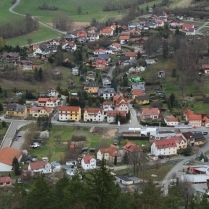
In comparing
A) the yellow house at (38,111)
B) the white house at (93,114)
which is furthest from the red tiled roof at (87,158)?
the yellow house at (38,111)

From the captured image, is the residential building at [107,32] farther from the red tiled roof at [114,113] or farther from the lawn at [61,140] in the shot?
the lawn at [61,140]

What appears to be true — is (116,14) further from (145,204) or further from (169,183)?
(145,204)

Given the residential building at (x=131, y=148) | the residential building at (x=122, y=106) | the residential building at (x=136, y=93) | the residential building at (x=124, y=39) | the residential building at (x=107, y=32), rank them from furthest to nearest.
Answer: the residential building at (x=107, y=32), the residential building at (x=124, y=39), the residential building at (x=136, y=93), the residential building at (x=122, y=106), the residential building at (x=131, y=148)

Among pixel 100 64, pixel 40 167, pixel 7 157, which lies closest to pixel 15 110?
pixel 7 157

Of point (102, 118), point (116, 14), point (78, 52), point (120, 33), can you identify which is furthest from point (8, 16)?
point (102, 118)

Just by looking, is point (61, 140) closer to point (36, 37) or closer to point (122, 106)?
point (122, 106)

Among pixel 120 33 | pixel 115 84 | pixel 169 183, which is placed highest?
pixel 120 33

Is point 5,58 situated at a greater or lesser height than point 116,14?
lesser

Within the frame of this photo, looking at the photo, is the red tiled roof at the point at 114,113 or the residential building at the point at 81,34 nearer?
the red tiled roof at the point at 114,113
